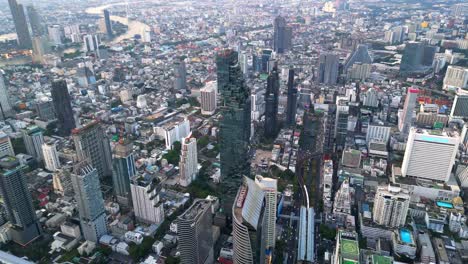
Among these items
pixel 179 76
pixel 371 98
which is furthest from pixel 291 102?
pixel 179 76

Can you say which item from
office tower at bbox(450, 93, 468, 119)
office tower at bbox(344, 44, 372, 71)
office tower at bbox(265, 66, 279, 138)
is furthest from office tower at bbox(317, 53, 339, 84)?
office tower at bbox(265, 66, 279, 138)

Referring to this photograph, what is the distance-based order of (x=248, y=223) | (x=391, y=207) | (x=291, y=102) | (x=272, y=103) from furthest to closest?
1. (x=291, y=102)
2. (x=272, y=103)
3. (x=391, y=207)
4. (x=248, y=223)

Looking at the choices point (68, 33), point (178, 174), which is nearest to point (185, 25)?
point (68, 33)

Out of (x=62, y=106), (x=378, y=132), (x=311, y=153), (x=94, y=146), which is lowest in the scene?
(x=311, y=153)

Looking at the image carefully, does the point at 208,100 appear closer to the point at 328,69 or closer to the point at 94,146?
the point at 94,146

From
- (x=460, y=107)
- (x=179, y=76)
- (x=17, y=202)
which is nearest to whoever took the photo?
(x=17, y=202)

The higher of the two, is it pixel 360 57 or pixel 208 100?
pixel 360 57

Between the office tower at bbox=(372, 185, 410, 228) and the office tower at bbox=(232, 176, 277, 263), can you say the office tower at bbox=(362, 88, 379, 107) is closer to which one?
the office tower at bbox=(372, 185, 410, 228)
